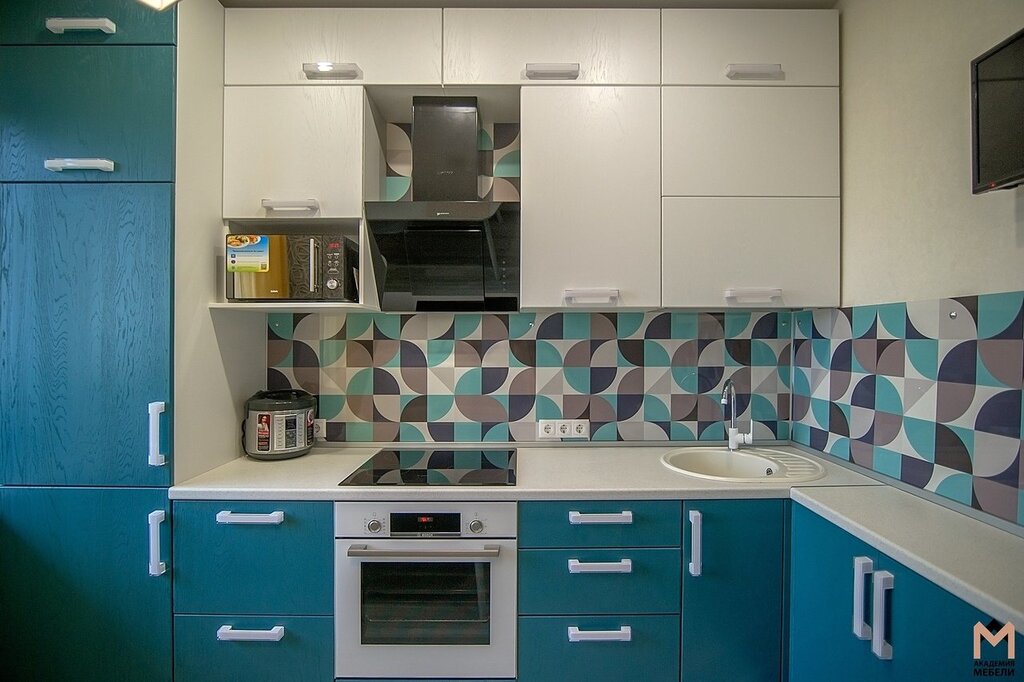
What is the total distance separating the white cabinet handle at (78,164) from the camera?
1.57 m

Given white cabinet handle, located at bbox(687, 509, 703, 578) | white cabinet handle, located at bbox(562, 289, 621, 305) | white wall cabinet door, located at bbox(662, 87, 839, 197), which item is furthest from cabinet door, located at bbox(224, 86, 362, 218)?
white cabinet handle, located at bbox(687, 509, 703, 578)

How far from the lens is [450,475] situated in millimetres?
1806

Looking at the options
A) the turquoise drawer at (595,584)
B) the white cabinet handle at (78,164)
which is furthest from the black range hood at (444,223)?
the turquoise drawer at (595,584)

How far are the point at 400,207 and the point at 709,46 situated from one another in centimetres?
133

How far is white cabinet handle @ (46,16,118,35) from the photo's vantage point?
159cm

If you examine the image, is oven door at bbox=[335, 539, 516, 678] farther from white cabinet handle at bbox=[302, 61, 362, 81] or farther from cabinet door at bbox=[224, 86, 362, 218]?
→ white cabinet handle at bbox=[302, 61, 362, 81]

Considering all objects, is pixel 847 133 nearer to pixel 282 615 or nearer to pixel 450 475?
pixel 450 475

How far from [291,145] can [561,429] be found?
160 centimetres

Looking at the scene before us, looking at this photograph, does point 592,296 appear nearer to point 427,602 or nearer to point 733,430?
point 733,430

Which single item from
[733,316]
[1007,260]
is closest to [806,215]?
[733,316]

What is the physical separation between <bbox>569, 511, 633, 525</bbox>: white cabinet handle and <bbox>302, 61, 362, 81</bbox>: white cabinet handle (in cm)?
179

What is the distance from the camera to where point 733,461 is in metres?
2.13

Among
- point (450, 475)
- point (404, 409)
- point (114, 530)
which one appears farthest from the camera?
point (404, 409)

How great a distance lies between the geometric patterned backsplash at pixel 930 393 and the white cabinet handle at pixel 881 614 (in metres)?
0.41
